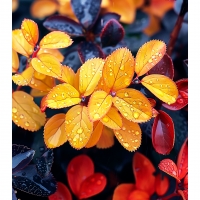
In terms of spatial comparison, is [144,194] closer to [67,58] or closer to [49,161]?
[49,161]

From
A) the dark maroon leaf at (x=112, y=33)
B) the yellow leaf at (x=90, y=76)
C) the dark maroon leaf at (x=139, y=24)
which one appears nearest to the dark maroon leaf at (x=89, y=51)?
the dark maroon leaf at (x=112, y=33)

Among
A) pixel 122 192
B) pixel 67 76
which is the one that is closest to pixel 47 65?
pixel 67 76

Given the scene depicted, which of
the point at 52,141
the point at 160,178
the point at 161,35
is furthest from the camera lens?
the point at 161,35

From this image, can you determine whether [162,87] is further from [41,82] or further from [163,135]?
[41,82]

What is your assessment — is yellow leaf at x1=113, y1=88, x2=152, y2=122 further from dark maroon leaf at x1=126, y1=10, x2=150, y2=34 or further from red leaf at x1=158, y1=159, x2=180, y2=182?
dark maroon leaf at x1=126, y1=10, x2=150, y2=34

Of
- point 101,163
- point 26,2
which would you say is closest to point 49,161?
point 101,163

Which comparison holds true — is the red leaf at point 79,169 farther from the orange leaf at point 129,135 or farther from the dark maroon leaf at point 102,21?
the dark maroon leaf at point 102,21
